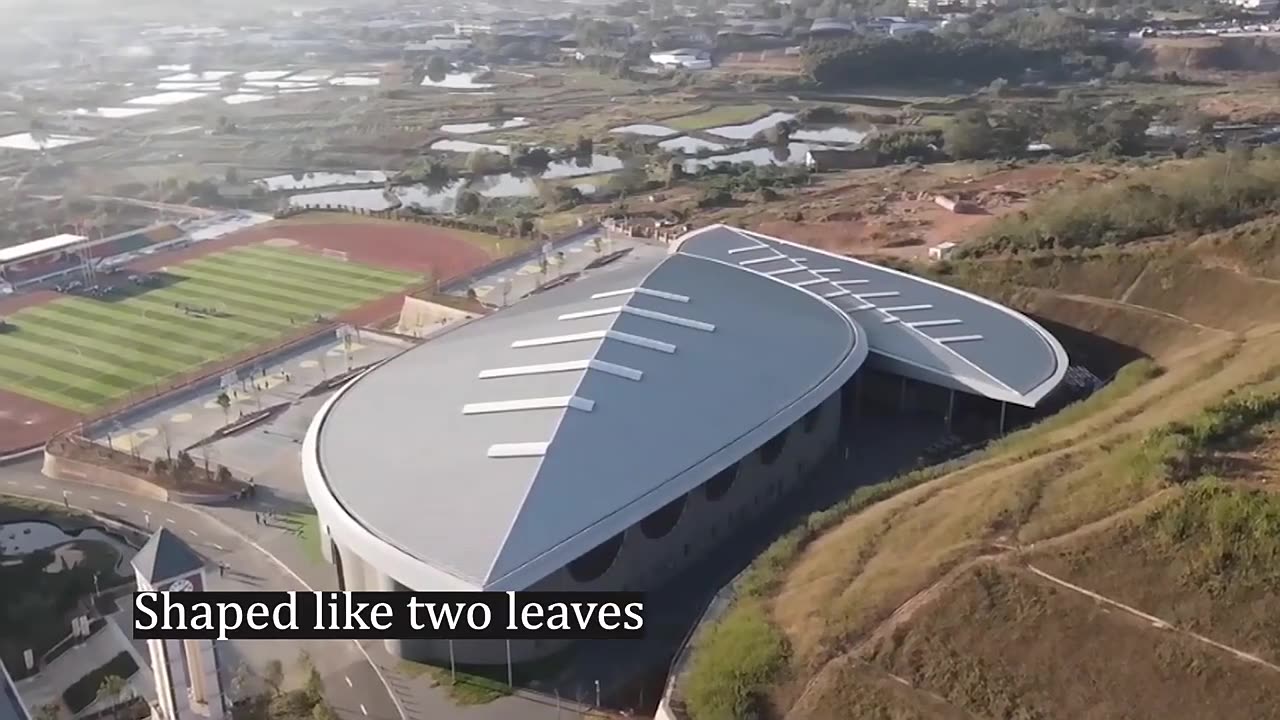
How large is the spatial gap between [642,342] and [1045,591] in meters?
13.3

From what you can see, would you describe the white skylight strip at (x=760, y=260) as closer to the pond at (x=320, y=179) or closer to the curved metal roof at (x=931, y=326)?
the curved metal roof at (x=931, y=326)

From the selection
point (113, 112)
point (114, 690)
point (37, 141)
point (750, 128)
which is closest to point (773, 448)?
point (114, 690)

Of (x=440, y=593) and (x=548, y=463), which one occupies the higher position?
(x=548, y=463)

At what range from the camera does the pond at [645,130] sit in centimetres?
10369

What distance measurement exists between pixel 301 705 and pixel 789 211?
50.0 meters

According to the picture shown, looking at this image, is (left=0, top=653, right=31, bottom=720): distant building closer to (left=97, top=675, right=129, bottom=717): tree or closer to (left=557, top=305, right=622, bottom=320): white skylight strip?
(left=97, top=675, right=129, bottom=717): tree

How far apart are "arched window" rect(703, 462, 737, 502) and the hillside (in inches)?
118

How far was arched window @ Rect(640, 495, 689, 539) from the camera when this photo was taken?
26.2 m

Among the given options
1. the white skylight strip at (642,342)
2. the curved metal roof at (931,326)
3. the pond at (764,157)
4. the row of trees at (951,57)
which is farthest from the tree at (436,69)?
the white skylight strip at (642,342)

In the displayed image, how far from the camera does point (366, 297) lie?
179 ft

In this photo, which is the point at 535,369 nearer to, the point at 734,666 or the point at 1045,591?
the point at 734,666

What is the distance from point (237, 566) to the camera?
2945cm

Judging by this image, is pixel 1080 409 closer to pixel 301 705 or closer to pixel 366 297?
pixel 301 705

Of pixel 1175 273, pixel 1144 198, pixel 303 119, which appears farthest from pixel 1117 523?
pixel 303 119
